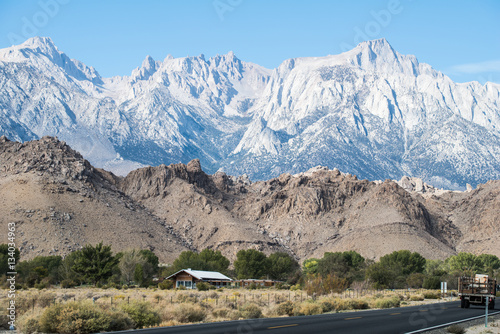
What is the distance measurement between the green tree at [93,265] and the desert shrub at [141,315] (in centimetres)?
6259

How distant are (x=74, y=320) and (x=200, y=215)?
149203 mm

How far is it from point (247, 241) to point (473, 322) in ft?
413

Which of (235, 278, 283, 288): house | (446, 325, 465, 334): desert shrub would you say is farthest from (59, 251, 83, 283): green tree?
(446, 325, 465, 334): desert shrub

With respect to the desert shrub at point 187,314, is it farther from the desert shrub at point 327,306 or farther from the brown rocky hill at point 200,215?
the brown rocky hill at point 200,215

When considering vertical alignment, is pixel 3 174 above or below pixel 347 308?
above

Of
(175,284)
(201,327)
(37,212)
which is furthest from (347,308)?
(37,212)

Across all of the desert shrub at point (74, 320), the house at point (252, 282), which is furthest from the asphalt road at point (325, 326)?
the house at point (252, 282)

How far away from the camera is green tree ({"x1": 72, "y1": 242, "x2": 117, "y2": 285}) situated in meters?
94.7

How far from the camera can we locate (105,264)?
316 ft

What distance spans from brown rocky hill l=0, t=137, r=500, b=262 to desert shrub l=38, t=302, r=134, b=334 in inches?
3963

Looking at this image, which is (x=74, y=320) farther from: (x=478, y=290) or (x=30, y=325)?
(x=478, y=290)

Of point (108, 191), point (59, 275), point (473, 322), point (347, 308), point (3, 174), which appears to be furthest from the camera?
point (108, 191)

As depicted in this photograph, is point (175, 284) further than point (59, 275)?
No

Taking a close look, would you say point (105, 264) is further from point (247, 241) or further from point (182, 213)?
point (182, 213)
